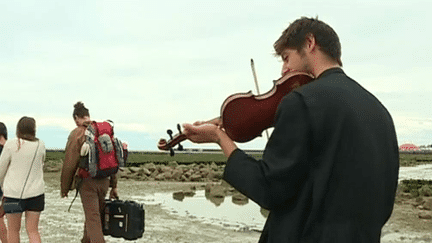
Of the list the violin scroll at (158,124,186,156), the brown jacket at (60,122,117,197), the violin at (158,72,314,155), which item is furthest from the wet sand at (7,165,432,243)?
the violin at (158,72,314,155)

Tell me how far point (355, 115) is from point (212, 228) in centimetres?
849

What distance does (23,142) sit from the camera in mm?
6180

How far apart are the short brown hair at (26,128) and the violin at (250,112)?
161 inches

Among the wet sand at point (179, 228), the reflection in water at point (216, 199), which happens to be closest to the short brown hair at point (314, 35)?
the wet sand at point (179, 228)

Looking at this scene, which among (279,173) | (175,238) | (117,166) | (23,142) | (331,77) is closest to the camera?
(279,173)

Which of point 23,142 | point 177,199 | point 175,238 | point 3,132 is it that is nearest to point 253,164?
point 23,142

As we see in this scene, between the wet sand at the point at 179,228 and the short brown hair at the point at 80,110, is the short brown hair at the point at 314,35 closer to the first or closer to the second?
the short brown hair at the point at 80,110

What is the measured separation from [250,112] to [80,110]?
183 inches

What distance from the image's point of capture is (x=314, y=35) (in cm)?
218

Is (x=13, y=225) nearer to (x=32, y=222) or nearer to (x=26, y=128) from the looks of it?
(x=32, y=222)

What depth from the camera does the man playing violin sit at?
2029 millimetres

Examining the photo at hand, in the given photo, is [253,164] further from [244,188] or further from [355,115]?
[355,115]

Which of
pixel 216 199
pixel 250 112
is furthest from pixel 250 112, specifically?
pixel 216 199

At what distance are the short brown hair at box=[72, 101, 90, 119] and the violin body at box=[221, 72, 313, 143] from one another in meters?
4.58
